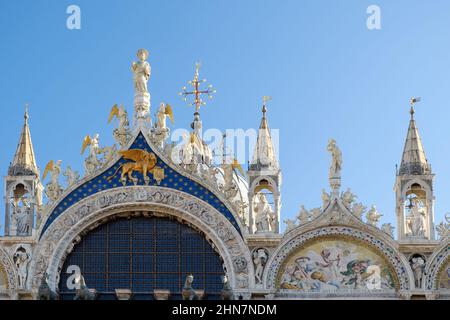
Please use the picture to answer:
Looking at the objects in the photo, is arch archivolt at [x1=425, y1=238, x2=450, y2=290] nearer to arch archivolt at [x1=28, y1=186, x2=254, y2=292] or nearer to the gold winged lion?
arch archivolt at [x1=28, y1=186, x2=254, y2=292]

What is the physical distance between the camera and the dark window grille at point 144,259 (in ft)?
115

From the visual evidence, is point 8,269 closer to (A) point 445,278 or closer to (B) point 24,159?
(B) point 24,159

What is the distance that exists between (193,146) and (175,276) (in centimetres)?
506

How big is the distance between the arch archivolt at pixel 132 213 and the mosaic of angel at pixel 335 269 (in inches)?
44.5

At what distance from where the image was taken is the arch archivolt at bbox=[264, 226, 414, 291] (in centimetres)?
3462

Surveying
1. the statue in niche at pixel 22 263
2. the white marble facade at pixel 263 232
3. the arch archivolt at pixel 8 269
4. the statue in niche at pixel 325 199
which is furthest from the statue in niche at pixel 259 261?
the arch archivolt at pixel 8 269

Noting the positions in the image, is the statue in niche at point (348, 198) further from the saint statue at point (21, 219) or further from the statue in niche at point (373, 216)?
the saint statue at point (21, 219)

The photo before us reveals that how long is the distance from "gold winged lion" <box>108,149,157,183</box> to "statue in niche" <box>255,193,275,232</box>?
102 inches

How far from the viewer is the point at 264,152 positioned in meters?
35.6

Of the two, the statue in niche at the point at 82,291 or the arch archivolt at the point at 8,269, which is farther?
the arch archivolt at the point at 8,269

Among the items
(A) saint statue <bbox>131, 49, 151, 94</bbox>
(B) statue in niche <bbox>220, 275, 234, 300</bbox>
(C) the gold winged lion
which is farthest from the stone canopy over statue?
(B) statue in niche <bbox>220, 275, 234, 300</bbox>

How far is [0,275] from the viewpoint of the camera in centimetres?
3503
